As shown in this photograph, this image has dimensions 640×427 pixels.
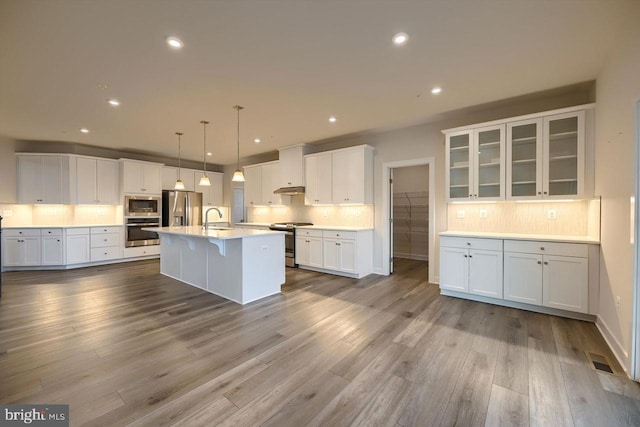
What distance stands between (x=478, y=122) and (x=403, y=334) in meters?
3.37

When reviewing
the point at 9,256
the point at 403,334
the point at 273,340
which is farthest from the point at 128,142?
the point at 403,334

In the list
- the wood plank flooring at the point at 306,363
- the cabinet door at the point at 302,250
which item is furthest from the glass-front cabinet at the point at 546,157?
the cabinet door at the point at 302,250

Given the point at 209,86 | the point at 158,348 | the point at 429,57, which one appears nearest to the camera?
the point at 158,348

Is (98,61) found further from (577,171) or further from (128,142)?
(577,171)

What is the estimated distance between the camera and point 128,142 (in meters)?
5.79

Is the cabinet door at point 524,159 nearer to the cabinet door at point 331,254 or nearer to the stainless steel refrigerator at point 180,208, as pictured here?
the cabinet door at point 331,254

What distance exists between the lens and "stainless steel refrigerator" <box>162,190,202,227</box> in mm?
7000

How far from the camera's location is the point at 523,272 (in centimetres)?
327

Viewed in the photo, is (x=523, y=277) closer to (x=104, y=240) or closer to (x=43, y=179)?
(x=104, y=240)

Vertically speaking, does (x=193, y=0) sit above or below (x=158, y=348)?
above

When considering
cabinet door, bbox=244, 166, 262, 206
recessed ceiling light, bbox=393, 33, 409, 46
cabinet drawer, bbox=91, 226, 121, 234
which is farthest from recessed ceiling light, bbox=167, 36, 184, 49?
cabinet drawer, bbox=91, 226, 121, 234

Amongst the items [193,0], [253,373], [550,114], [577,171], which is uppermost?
[193,0]

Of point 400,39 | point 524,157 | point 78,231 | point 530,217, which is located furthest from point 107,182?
point 530,217

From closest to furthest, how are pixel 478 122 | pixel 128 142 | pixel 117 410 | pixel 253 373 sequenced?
pixel 117 410
pixel 253 373
pixel 478 122
pixel 128 142
